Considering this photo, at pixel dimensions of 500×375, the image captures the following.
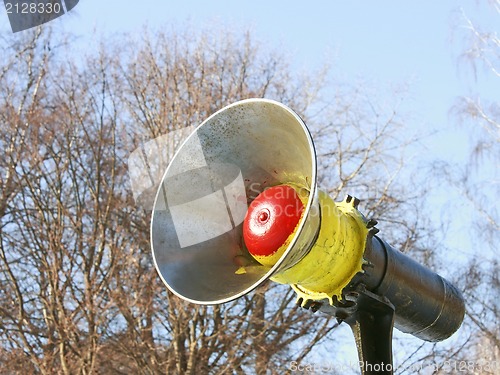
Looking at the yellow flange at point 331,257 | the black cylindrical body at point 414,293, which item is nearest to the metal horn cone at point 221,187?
the yellow flange at point 331,257

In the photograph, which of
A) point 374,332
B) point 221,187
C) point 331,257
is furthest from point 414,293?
point 221,187

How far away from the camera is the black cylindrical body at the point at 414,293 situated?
237 cm

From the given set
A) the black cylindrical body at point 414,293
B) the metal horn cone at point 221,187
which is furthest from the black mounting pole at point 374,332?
the metal horn cone at point 221,187

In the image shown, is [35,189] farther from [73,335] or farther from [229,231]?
[229,231]

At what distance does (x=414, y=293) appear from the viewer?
2486 mm

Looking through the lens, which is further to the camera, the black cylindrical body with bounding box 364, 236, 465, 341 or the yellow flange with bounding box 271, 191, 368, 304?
the black cylindrical body with bounding box 364, 236, 465, 341

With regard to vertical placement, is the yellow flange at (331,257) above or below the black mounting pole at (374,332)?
above

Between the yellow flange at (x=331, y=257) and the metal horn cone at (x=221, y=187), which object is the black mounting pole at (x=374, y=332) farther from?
the metal horn cone at (x=221, y=187)

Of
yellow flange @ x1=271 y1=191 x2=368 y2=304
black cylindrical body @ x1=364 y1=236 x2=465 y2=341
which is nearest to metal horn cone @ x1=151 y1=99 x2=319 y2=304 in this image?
yellow flange @ x1=271 y1=191 x2=368 y2=304

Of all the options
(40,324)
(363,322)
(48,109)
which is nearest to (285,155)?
(363,322)

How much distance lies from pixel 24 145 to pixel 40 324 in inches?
110

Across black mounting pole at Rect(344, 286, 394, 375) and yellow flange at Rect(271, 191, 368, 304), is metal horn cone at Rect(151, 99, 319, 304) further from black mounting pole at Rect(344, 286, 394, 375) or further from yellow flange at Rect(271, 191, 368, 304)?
black mounting pole at Rect(344, 286, 394, 375)

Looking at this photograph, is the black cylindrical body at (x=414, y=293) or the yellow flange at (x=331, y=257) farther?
the black cylindrical body at (x=414, y=293)

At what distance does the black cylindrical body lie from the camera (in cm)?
237
